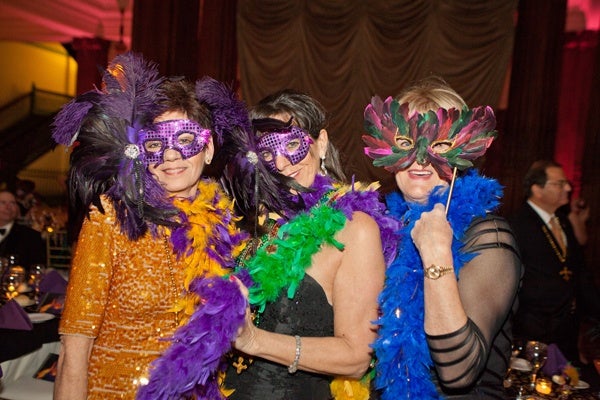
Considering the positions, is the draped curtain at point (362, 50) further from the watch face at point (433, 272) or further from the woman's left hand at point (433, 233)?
the watch face at point (433, 272)

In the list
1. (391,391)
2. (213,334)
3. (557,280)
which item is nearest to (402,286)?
(391,391)

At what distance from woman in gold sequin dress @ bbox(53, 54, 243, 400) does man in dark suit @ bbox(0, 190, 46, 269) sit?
287cm

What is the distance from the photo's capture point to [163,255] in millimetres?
1642

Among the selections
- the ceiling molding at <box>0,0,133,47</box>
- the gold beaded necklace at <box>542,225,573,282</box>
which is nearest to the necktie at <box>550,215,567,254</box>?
the gold beaded necklace at <box>542,225,573,282</box>

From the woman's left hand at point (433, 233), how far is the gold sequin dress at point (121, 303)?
26.6 inches

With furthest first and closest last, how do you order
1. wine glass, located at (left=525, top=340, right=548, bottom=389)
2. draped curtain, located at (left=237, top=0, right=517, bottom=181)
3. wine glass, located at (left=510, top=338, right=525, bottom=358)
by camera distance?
draped curtain, located at (left=237, top=0, right=517, bottom=181) < wine glass, located at (left=510, top=338, right=525, bottom=358) < wine glass, located at (left=525, top=340, right=548, bottom=389)

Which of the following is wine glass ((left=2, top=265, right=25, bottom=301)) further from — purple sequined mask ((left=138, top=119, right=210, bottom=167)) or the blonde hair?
the blonde hair

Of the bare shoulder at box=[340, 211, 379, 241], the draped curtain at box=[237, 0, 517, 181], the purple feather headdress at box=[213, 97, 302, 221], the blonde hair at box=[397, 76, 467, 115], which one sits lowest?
the bare shoulder at box=[340, 211, 379, 241]

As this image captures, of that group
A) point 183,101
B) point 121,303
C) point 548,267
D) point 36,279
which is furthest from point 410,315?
point 36,279

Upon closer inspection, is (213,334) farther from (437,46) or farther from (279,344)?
(437,46)

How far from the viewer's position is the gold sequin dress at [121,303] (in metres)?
1.52

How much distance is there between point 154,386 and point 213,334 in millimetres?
222

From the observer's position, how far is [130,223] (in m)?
1.58

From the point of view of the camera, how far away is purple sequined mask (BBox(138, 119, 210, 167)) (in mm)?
1679
